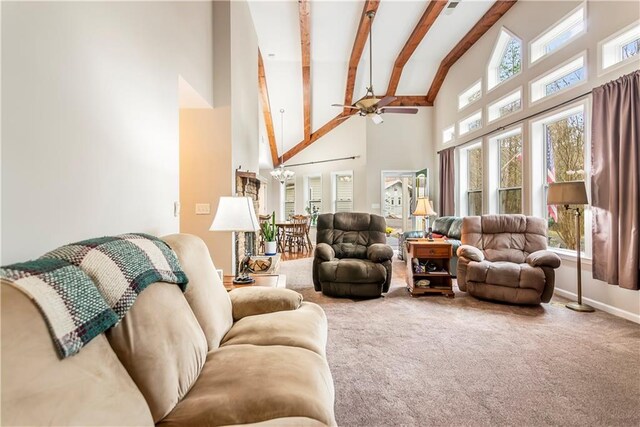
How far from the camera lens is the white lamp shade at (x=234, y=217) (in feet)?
7.71

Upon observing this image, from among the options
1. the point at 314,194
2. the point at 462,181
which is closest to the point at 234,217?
the point at 462,181

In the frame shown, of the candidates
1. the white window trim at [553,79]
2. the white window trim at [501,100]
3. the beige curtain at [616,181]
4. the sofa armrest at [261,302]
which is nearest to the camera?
the sofa armrest at [261,302]

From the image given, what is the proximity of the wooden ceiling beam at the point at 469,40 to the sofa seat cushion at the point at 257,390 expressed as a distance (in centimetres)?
616

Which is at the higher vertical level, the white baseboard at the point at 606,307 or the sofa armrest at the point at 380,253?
the sofa armrest at the point at 380,253

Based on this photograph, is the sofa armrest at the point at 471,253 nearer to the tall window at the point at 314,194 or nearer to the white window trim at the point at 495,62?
the white window trim at the point at 495,62

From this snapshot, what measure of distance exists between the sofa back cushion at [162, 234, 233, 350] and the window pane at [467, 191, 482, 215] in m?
5.85

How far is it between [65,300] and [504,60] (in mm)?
6708

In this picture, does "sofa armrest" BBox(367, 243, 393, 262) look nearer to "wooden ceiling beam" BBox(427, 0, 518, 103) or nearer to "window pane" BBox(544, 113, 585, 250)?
"window pane" BBox(544, 113, 585, 250)

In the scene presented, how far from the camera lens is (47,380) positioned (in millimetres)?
733

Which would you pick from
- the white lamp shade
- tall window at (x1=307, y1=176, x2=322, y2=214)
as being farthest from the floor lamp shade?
tall window at (x1=307, y1=176, x2=322, y2=214)

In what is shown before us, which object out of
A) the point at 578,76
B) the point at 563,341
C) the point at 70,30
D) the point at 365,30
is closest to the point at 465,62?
the point at 365,30

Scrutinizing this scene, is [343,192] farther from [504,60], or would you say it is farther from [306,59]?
[504,60]

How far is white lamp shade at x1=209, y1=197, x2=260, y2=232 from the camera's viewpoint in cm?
235

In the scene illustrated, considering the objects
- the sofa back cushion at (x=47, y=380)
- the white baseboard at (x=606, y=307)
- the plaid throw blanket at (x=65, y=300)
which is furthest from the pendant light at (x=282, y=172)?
the sofa back cushion at (x=47, y=380)
